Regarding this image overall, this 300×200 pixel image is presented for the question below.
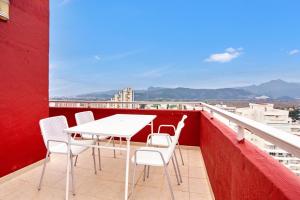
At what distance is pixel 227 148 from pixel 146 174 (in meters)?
1.46

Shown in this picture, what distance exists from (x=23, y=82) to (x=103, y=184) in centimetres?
176

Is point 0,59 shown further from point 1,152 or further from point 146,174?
point 146,174

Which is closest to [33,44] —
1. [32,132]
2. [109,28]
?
[32,132]

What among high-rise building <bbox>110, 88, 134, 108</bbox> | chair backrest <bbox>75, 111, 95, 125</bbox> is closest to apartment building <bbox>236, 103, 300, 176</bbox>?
chair backrest <bbox>75, 111, 95, 125</bbox>

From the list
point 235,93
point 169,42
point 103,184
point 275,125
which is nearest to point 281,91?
point 235,93

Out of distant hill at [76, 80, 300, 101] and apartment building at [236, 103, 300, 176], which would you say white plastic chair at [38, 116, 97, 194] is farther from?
distant hill at [76, 80, 300, 101]

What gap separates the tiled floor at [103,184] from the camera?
2.09m

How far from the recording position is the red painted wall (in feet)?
7.74

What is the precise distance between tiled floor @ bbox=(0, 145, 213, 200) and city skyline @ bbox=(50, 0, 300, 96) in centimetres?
780

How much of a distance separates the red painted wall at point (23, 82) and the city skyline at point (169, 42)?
752 cm

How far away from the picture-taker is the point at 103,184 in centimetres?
235

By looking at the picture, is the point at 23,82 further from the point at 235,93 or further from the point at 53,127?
the point at 235,93

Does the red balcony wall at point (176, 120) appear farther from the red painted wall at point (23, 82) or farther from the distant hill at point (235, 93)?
the red painted wall at point (23, 82)

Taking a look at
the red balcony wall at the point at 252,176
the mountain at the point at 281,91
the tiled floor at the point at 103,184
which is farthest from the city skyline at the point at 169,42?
the red balcony wall at the point at 252,176
